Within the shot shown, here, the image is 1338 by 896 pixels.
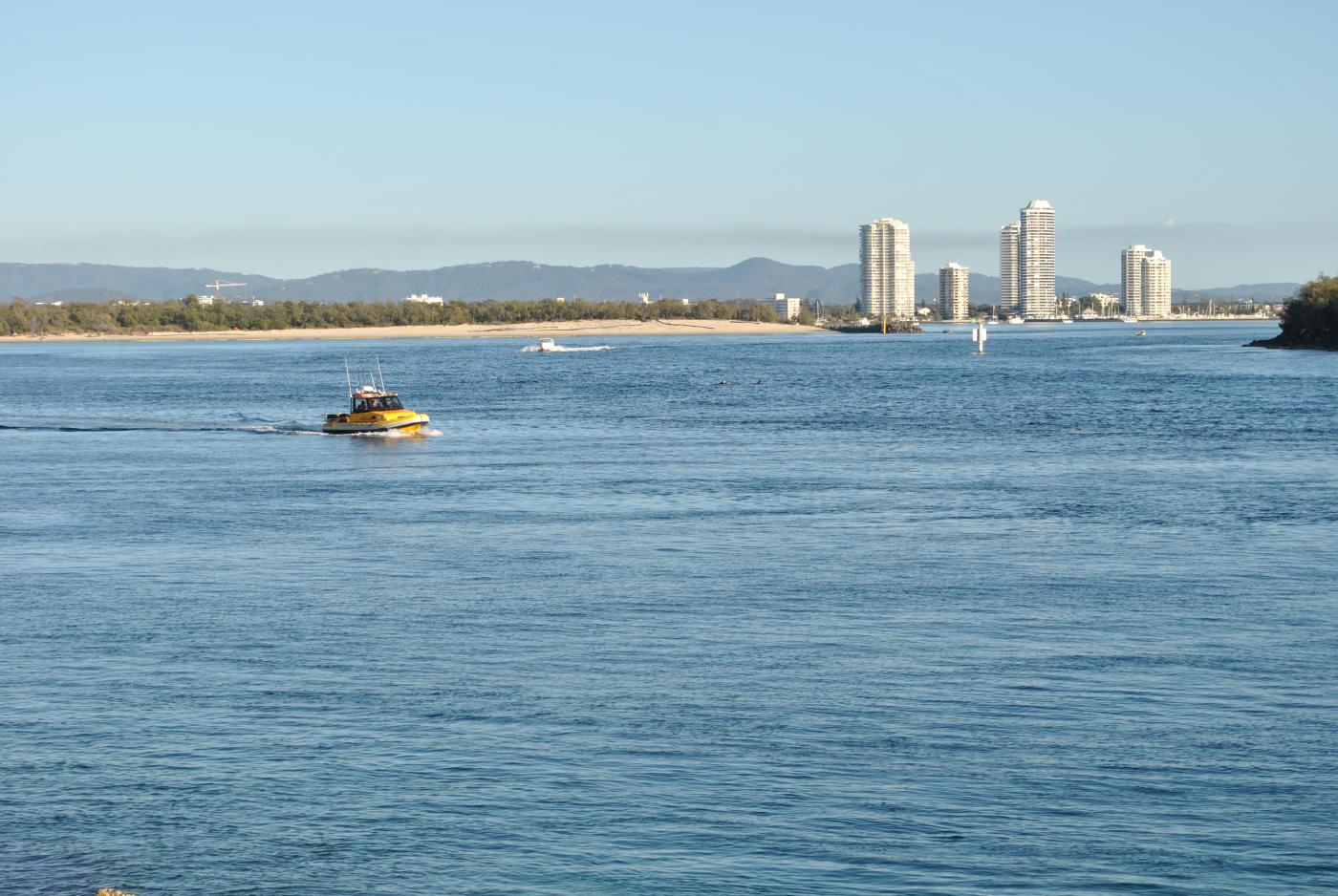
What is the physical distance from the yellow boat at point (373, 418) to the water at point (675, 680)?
17.2 m

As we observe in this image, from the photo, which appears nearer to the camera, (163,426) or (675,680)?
(675,680)

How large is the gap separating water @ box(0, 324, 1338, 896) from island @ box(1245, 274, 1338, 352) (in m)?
113

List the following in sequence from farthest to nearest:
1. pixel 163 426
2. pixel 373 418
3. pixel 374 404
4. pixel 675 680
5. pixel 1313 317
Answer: pixel 1313 317, pixel 163 426, pixel 374 404, pixel 373 418, pixel 675 680

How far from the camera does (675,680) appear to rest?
21.8 m

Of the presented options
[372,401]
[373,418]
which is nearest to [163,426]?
[372,401]

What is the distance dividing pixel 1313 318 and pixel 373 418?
387 ft

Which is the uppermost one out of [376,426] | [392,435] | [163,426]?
[376,426]

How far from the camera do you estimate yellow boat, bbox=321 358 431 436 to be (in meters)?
69.4

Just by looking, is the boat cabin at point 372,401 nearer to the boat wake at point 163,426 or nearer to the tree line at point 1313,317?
the boat wake at point 163,426

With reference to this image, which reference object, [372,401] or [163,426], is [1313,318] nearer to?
[372,401]

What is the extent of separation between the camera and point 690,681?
21781 millimetres

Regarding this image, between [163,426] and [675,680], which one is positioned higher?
[163,426]

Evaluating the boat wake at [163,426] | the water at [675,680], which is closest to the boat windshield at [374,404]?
the boat wake at [163,426]

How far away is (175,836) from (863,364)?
474 feet
